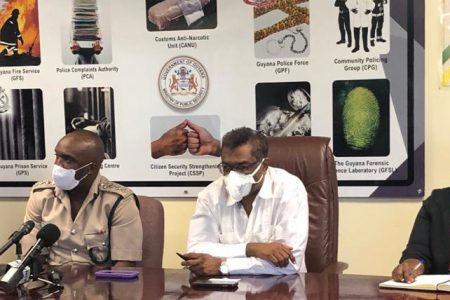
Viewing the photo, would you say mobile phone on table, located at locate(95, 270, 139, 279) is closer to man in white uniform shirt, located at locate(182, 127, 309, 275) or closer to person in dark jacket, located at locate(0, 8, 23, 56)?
man in white uniform shirt, located at locate(182, 127, 309, 275)

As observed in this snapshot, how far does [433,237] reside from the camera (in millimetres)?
2207

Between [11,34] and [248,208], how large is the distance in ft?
6.13

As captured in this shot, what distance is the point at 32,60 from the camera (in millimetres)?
3346

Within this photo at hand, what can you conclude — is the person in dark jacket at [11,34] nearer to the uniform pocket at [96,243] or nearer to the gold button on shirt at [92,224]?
the gold button on shirt at [92,224]

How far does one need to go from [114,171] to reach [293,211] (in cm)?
135

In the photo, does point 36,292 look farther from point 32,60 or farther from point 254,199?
point 32,60

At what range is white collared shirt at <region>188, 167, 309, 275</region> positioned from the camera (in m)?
2.27

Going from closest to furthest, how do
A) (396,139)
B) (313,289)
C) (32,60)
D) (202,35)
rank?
(313,289), (396,139), (202,35), (32,60)

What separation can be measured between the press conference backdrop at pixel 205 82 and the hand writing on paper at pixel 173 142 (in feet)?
0.04

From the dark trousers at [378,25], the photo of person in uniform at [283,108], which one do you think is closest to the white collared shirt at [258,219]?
the photo of person in uniform at [283,108]

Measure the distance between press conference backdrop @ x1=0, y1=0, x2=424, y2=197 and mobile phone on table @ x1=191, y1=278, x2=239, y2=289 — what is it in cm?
130

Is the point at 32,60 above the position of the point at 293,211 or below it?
above

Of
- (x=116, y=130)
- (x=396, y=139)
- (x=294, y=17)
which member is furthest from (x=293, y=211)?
(x=116, y=130)

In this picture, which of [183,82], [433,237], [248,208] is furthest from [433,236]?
[183,82]
